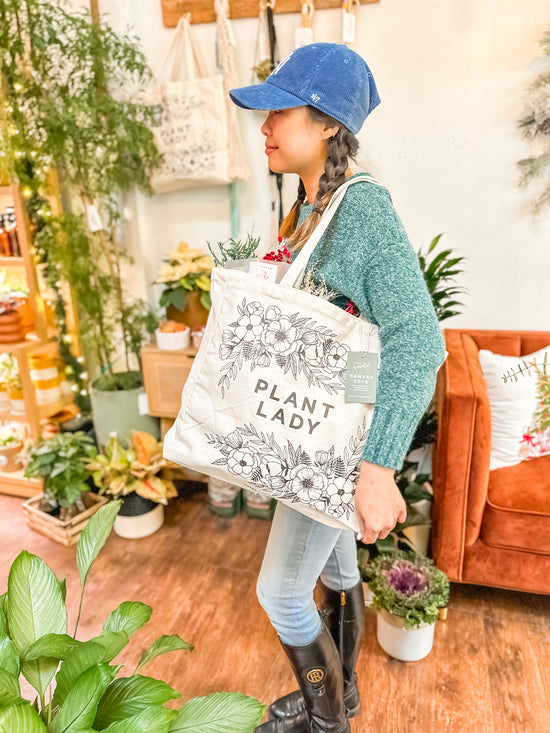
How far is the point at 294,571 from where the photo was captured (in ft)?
3.21

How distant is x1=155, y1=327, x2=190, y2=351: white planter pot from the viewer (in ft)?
6.97

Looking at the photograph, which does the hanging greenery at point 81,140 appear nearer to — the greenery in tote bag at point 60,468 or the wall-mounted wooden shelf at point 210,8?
the wall-mounted wooden shelf at point 210,8

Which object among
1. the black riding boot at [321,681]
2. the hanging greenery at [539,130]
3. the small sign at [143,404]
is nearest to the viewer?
the black riding boot at [321,681]

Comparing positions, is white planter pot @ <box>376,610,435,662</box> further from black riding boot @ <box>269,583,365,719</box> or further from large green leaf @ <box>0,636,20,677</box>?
large green leaf @ <box>0,636,20,677</box>

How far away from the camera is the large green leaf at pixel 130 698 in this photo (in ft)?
2.23

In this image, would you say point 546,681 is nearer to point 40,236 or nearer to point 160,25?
point 40,236

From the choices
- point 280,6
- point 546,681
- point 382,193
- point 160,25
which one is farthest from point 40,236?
point 546,681

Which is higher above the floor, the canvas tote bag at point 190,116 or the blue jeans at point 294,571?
the canvas tote bag at point 190,116

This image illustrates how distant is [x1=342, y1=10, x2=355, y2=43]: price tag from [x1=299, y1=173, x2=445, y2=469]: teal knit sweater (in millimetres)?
1446

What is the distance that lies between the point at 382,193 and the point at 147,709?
0.79m

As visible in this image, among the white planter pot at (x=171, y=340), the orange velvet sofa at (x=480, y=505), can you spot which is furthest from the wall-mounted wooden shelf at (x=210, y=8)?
the orange velvet sofa at (x=480, y=505)

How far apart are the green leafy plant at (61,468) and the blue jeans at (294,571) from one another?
3.89 feet

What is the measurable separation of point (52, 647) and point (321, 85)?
36.0 inches

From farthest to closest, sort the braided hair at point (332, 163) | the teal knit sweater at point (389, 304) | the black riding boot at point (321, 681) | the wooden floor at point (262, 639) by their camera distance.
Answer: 1. the wooden floor at point (262, 639)
2. the black riding boot at point (321, 681)
3. the braided hair at point (332, 163)
4. the teal knit sweater at point (389, 304)
